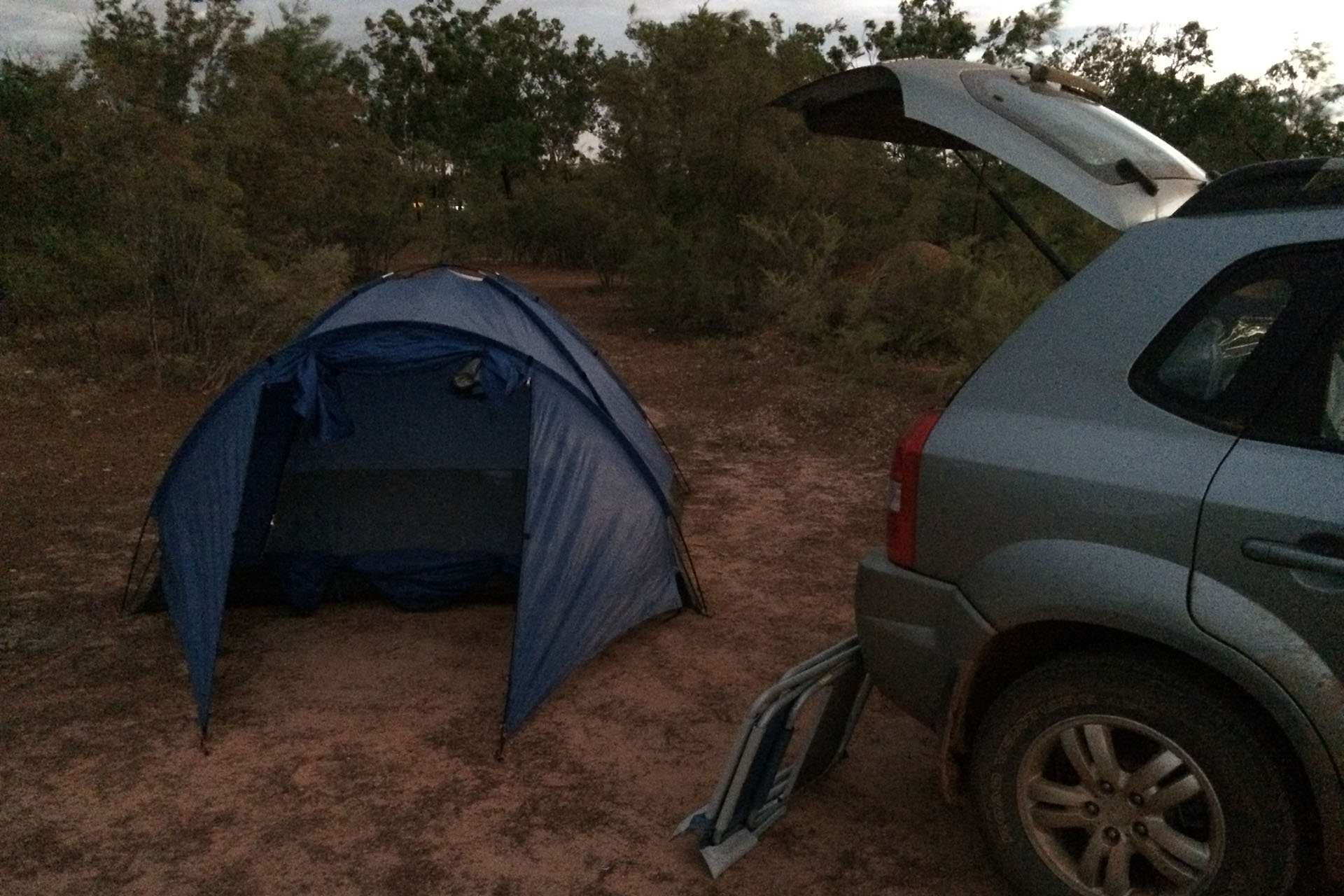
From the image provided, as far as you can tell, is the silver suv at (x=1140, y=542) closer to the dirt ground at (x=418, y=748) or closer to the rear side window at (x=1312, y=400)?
the rear side window at (x=1312, y=400)

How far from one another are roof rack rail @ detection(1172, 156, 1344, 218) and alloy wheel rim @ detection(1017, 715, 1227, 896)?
1.34 meters

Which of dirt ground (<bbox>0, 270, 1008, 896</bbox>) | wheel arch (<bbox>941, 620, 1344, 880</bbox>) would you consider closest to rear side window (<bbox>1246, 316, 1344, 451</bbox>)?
wheel arch (<bbox>941, 620, 1344, 880</bbox>)

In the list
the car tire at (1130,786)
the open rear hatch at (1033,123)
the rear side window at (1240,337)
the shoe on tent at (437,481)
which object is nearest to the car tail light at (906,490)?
the car tire at (1130,786)

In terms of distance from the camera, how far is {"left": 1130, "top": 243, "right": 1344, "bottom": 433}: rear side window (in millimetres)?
2527

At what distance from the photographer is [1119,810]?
271cm

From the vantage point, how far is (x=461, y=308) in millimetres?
5285

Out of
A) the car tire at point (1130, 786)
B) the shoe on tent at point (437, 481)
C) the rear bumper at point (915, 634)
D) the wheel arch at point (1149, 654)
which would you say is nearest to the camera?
the wheel arch at point (1149, 654)

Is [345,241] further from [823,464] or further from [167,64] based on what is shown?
[823,464]

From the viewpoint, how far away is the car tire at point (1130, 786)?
2.52 m

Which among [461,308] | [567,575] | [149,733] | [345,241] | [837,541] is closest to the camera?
[149,733]

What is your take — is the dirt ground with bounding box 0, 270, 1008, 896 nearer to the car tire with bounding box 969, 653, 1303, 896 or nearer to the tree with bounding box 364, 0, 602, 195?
the car tire with bounding box 969, 653, 1303, 896

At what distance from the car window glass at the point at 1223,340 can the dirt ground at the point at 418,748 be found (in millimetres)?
1644

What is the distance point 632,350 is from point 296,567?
839 centimetres

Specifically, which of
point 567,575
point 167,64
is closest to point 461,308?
point 567,575
